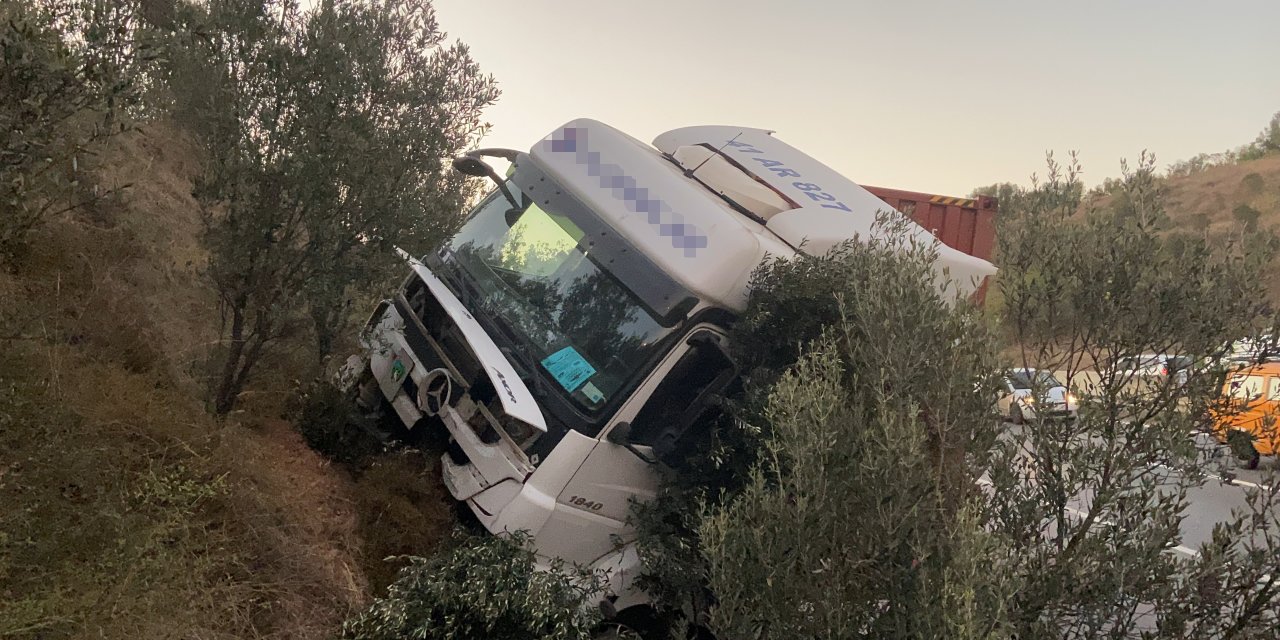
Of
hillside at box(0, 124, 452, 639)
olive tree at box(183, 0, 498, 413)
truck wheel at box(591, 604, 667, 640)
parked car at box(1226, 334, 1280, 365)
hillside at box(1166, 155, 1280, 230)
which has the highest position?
hillside at box(1166, 155, 1280, 230)

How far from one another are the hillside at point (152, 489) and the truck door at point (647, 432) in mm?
846

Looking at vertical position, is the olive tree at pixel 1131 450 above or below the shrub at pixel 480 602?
above

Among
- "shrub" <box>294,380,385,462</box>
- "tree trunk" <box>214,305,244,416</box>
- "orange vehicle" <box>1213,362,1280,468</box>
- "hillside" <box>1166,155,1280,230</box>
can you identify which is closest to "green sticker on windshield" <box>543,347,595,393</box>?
"shrub" <box>294,380,385,462</box>

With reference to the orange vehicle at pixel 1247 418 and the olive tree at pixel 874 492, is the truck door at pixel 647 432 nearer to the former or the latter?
the olive tree at pixel 874 492

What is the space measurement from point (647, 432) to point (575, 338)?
644mm

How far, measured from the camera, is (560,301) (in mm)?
4289

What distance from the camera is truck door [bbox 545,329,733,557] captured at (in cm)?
404

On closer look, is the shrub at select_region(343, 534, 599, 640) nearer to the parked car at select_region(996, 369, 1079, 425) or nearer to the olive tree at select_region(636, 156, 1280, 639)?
the olive tree at select_region(636, 156, 1280, 639)

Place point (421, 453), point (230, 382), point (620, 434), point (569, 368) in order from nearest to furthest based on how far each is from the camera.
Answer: point (620, 434), point (569, 368), point (421, 453), point (230, 382)

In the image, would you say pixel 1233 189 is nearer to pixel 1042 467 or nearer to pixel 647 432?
pixel 647 432

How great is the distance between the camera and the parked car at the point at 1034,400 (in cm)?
284

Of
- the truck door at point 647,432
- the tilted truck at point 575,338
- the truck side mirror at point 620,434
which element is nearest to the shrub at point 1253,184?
the tilted truck at point 575,338

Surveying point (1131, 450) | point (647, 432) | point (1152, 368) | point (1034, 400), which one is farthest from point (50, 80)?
point (1152, 368)

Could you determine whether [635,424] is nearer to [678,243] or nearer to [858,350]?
[678,243]
